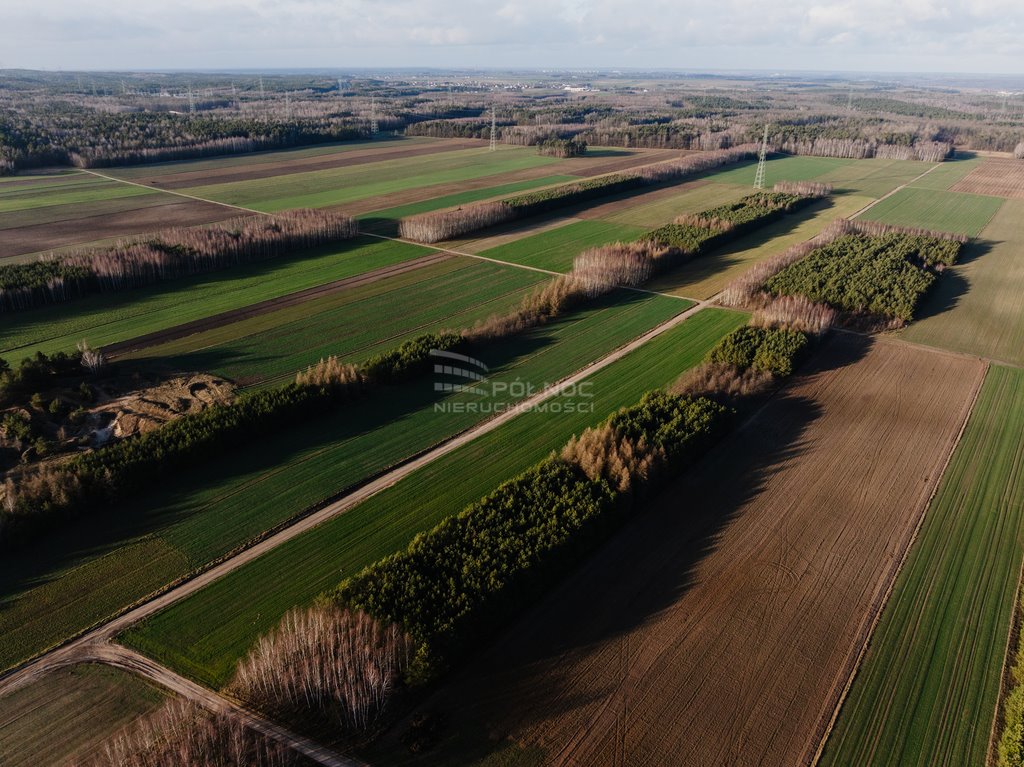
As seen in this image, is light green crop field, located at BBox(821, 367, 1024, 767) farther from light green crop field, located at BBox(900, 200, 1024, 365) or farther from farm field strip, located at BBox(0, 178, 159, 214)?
farm field strip, located at BBox(0, 178, 159, 214)

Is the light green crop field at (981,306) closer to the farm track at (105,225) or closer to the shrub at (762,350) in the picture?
the shrub at (762,350)

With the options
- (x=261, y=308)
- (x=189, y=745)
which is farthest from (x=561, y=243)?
(x=189, y=745)

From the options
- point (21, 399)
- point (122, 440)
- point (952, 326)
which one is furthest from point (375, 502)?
point (952, 326)

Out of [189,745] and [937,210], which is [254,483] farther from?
[937,210]

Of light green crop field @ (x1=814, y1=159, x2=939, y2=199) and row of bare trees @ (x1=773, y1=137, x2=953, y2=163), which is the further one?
row of bare trees @ (x1=773, y1=137, x2=953, y2=163)

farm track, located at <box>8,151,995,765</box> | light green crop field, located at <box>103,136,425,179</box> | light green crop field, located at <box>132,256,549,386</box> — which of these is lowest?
farm track, located at <box>8,151,995,765</box>

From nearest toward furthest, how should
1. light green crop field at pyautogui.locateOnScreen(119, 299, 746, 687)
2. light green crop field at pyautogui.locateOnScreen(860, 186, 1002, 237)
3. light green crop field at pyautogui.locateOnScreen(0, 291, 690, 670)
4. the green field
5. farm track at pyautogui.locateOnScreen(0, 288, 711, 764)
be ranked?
1. farm track at pyautogui.locateOnScreen(0, 288, 711, 764)
2. light green crop field at pyautogui.locateOnScreen(119, 299, 746, 687)
3. light green crop field at pyautogui.locateOnScreen(0, 291, 690, 670)
4. light green crop field at pyautogui.locateOnScreen(860, 186, 1002, 237)
5. the green field

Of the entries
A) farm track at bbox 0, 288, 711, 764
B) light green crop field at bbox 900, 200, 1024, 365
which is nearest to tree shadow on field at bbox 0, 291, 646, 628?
farm track at bbox 0, 288, 711, 764
